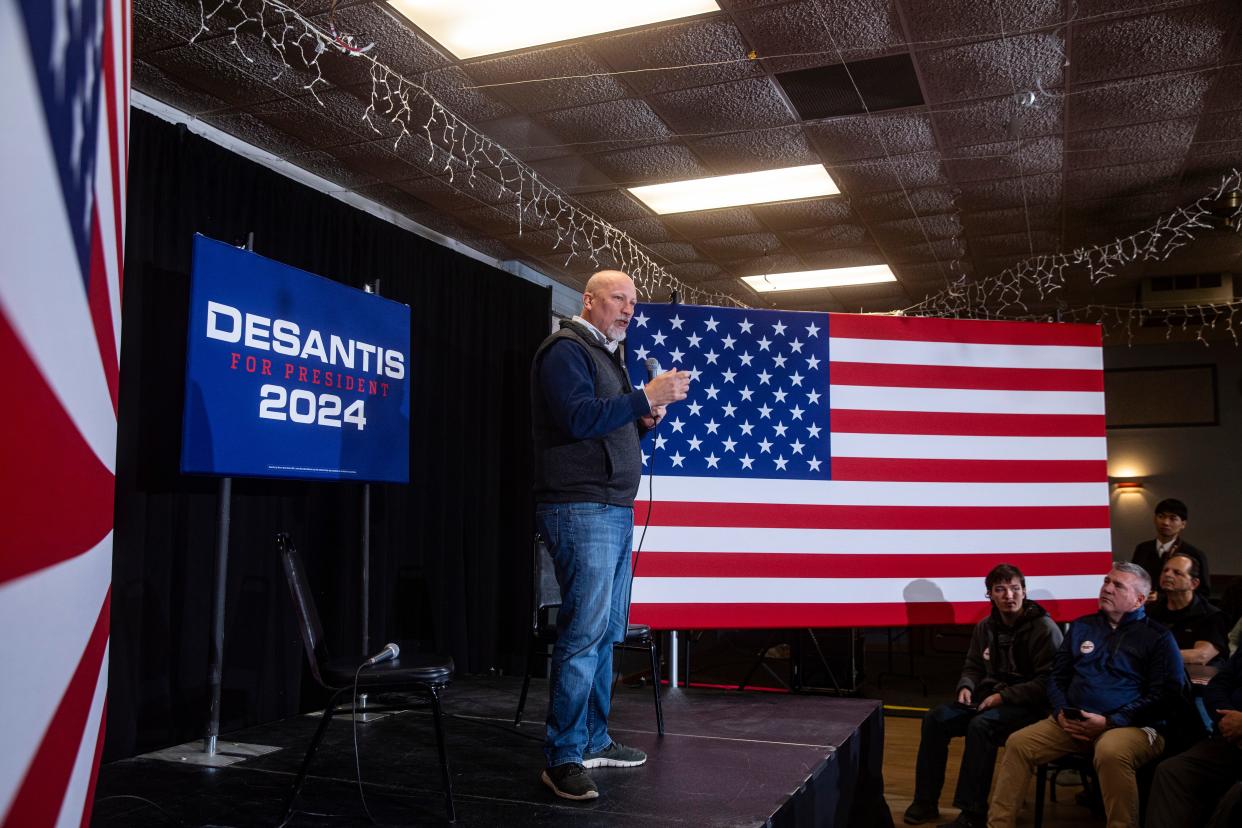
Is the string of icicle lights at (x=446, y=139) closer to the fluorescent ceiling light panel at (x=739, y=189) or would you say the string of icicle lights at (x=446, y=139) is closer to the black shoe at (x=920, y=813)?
the fluorescent ceiling light panel at (x=739, y=189)

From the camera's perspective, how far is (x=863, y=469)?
474cm

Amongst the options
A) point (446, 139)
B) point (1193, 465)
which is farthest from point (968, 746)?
point (1193, 465)

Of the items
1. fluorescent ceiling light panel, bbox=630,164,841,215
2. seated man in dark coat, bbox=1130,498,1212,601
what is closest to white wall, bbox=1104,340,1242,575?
seated man in dark coat, bbox=1130,498,1212,601

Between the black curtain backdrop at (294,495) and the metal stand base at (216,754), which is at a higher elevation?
the black curtain backdrop at (294,495)

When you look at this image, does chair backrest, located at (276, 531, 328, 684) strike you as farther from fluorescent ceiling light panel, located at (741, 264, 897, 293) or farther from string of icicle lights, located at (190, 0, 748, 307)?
fluorescent ceiling light panel, located at (741, 264, 897, 293)

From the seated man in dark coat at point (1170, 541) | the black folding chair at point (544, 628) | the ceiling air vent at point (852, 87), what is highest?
the ceiling air vent at point (852, 87)

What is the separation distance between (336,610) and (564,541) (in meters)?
2.61

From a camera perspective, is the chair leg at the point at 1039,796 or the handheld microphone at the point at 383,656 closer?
the handheld microphone at the point at 383,656

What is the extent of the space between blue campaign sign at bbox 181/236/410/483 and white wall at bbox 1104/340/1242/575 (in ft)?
26.0

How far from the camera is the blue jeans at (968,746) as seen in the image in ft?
11.4

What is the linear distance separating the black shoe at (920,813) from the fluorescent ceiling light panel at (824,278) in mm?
4510

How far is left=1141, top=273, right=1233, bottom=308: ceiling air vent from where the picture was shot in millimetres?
7219

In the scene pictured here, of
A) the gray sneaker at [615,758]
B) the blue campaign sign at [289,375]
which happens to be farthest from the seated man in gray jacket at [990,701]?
the blue campaign sign at [289,375]

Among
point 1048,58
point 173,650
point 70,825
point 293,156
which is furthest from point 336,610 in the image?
point 70,825
